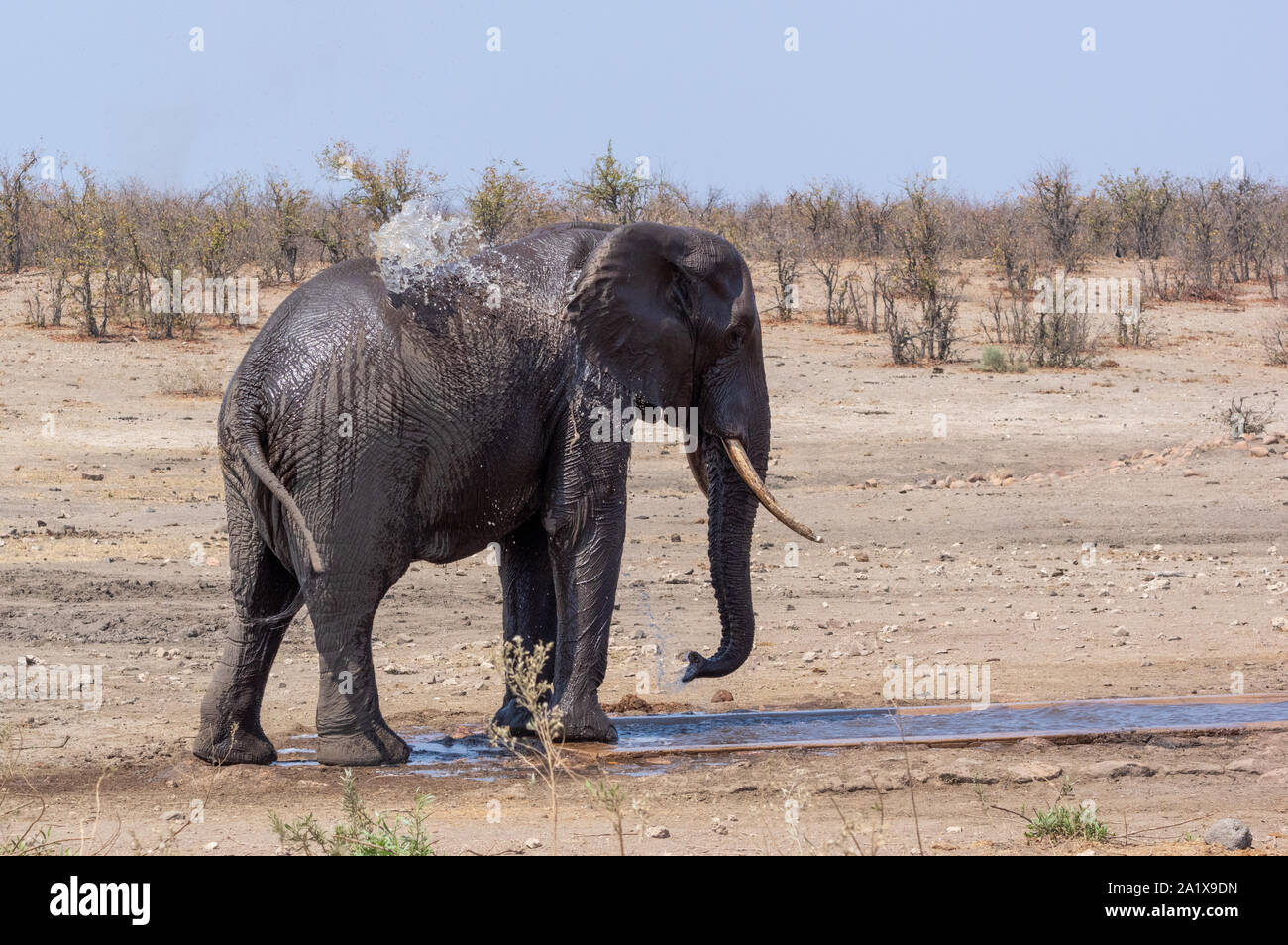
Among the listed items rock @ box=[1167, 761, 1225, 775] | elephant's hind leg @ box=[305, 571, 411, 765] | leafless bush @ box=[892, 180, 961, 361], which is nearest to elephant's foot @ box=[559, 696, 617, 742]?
elephant's hind leg @ box=[305, 571, 411, 765]

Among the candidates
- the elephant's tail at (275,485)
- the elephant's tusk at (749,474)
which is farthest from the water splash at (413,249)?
the elephant's tusk at (749,474)

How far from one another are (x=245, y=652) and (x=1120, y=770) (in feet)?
12.7

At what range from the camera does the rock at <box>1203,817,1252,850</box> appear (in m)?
5.86

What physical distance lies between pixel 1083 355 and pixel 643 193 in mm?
8752

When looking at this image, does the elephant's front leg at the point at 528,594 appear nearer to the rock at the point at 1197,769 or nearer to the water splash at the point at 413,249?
the water splash at the point at 413,249

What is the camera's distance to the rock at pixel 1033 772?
7016mm

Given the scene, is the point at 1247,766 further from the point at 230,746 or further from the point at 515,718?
the point at 230,746

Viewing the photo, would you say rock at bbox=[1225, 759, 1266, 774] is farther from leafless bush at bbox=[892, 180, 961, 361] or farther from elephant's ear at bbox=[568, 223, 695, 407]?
leafless bush at bbox=[892, 180, 961, 361]

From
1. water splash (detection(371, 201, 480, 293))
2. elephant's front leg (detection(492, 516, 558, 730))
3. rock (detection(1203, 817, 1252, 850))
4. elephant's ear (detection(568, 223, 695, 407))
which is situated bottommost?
rock (detection(1203, 817, 1252, 850))

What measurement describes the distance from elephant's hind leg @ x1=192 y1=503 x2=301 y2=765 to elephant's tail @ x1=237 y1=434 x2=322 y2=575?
0.40m

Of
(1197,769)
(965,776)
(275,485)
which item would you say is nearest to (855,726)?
(965,776)

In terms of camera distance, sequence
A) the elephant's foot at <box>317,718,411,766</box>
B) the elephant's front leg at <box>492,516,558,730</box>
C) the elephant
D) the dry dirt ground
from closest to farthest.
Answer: the dry dirt ground
the elephant
the elephant's foot at <box>317,718,411,766</box>
the elephant's front leg at <box>492,516,558,730</box>

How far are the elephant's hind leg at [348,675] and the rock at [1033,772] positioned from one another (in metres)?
2.67
